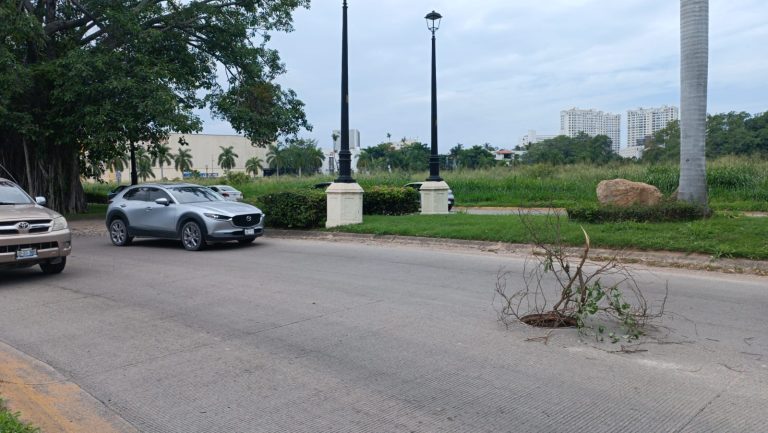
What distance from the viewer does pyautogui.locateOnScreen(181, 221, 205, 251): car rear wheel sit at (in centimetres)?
1353

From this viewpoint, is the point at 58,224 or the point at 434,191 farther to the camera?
the point at 434,191

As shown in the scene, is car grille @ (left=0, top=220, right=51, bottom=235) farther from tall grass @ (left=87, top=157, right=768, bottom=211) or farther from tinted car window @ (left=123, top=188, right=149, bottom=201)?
tall grass @ (left=87, top=157, right=768, bottom=211)

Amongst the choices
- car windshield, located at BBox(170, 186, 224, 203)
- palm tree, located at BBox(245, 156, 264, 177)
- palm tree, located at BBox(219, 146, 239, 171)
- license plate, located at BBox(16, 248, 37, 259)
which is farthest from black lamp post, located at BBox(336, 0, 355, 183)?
palm tree, located at BBox(245, 156, 264, 177)

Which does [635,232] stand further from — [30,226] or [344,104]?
[30,226]

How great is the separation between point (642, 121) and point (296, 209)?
274ft

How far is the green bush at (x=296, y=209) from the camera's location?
16.8m

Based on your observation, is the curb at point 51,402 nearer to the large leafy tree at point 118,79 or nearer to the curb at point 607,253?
the curb at point 607,253

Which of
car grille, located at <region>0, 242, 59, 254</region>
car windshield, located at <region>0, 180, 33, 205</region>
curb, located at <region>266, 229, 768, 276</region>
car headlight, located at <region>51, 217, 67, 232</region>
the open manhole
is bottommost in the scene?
the open manhole

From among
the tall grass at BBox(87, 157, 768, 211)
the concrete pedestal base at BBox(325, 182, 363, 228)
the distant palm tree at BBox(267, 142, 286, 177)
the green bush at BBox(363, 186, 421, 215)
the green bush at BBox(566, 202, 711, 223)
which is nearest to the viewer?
the green bush at BBox(566, 202, 711, 223)

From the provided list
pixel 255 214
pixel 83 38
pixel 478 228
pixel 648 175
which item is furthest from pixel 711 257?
pixel 83 38

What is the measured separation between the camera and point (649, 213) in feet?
42.8

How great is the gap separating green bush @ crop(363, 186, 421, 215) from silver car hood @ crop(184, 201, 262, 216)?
18.2 feet

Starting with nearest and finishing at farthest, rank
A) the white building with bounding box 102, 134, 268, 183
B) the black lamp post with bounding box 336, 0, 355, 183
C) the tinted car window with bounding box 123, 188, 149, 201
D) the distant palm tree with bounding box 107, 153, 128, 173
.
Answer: the tinted car window with bounding box 123, 188, 149, 201, the black lamp post with bounding box 336, 0, 355, 183, the distant palm tree with bounding box 107, 153, 128, 173, the white building with bounding box 102, 134, 268, 183

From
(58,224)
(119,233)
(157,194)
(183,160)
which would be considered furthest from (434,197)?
(183,160)
